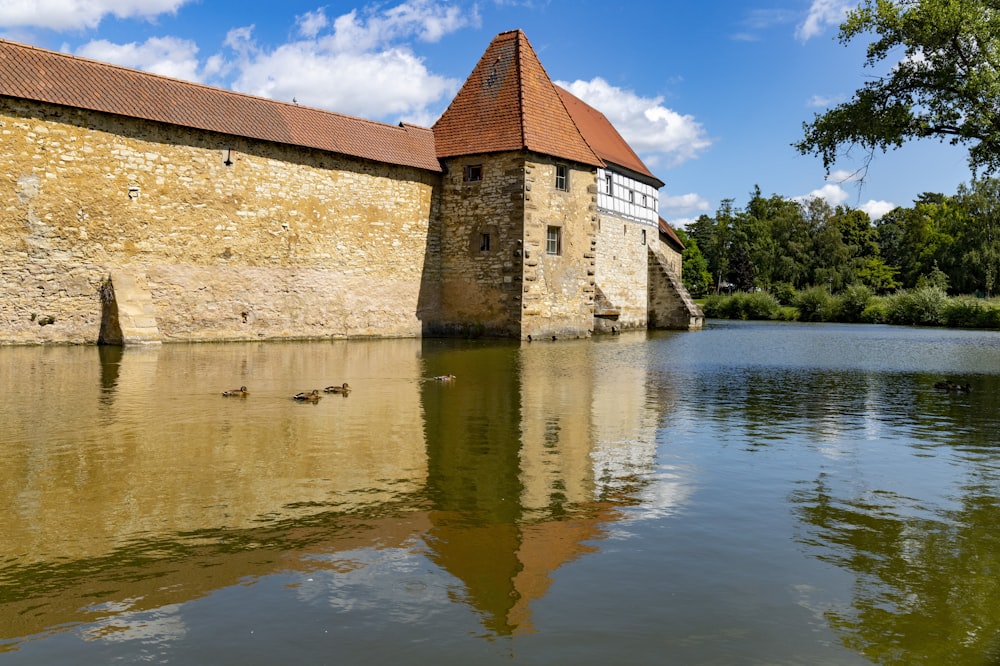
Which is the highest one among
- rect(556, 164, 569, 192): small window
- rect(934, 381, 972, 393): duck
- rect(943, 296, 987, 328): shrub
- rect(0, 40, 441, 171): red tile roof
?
rect(0, 40, 441, 171): red tile roof

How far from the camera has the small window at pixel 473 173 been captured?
85.0ft

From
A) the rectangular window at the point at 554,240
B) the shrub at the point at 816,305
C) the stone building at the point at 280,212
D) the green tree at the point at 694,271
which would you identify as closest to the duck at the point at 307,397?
the stone building at the point at 280,212

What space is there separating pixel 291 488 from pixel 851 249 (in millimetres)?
75944

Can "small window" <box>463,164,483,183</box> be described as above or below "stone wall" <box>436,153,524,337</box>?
above

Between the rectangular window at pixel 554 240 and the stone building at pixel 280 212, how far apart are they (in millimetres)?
49

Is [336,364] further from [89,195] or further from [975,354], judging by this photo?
[975,354]

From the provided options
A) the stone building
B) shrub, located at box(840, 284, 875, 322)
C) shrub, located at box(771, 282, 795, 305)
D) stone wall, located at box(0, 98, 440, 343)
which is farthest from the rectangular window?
shrub, located at box(771, 282, 795, 305)

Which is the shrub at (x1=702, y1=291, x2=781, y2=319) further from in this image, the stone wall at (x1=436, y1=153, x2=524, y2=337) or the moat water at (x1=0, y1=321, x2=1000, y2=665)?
the moat water at (x1=0, y1=321, x2=1000, y2=665)

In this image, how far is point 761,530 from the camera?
505 centimetres

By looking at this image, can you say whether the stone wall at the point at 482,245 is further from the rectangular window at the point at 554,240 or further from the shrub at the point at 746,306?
the shrub at the point at 746,306

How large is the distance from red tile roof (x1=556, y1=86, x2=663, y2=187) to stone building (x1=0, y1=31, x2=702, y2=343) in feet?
18.6

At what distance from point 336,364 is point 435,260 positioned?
11.2m

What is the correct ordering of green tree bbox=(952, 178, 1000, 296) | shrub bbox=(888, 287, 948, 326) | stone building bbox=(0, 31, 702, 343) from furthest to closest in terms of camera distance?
1. green tree bbox=(952, 178, 1000, 296)
2. shrub bbox=(888, 287, 948, 326)
3. stone building bbox=(0, 31, 702, 343)

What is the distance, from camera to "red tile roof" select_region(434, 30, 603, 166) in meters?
25.3
